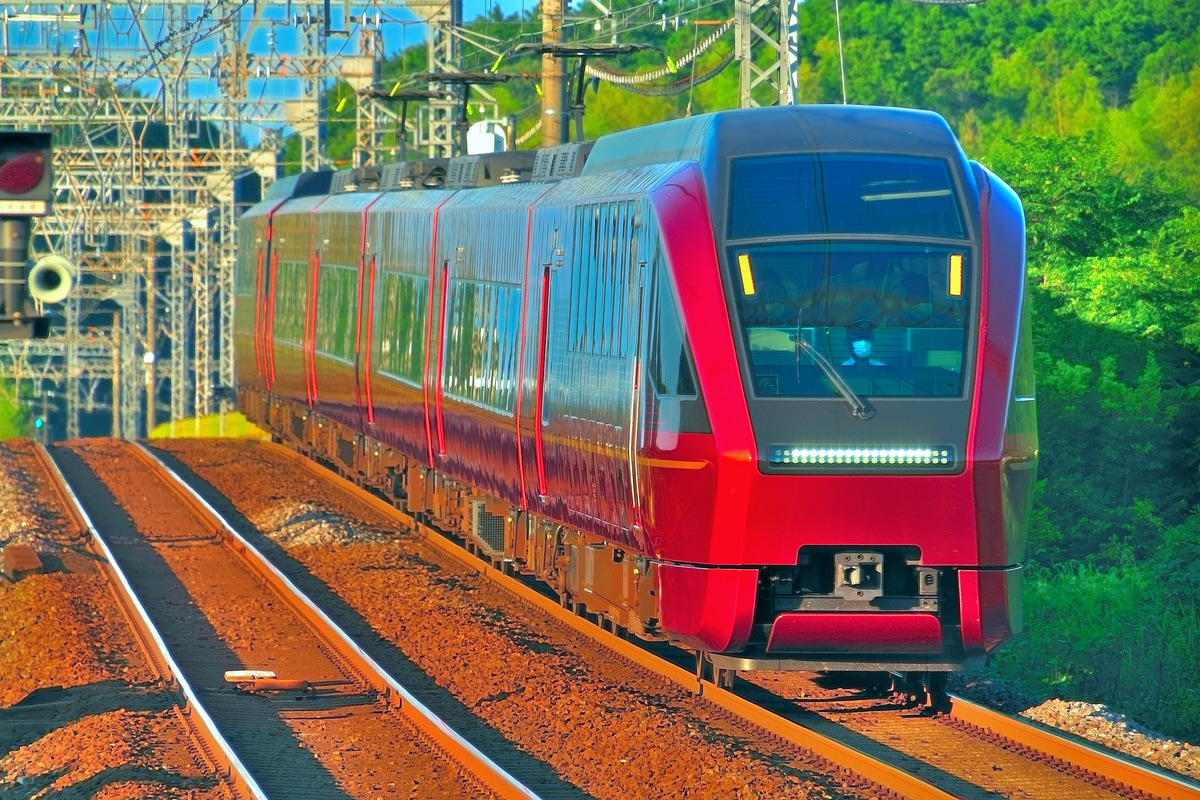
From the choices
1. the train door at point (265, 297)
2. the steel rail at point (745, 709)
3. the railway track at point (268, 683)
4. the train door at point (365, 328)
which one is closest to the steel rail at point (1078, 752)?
the steel rail at point (745, 709)

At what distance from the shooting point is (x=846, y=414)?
9805 millimetres

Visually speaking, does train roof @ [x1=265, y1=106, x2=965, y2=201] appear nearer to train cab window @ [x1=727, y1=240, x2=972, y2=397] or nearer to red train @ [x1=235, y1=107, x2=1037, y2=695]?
red train @ [x1=235, y1=107, x2=1037, y2=695]

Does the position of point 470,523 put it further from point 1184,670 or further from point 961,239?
point 961,239

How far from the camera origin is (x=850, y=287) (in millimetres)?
10031

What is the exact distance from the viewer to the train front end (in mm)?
9805

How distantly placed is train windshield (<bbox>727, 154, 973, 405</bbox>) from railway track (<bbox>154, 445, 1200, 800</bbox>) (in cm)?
187

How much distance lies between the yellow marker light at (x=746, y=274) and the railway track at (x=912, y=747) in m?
→ 2.34

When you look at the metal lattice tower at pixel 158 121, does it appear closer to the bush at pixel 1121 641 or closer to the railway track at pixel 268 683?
the railway track at pixel 268 683

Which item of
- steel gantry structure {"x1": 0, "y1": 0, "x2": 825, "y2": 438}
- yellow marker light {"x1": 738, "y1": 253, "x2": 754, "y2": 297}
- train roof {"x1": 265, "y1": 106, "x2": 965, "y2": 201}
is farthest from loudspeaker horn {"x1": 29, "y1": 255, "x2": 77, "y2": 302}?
steel gantry structure {"x1": 0, "y1": 0, "x2": 825, "y2": 438}

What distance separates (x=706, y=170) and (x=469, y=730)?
3486mm

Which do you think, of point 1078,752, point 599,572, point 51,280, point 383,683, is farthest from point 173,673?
point 1078,752

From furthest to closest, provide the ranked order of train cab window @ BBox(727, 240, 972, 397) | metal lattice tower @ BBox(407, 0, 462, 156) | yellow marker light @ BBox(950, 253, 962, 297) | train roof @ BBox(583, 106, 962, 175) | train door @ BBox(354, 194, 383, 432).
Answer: metal lattice tower @ BBox(407, 0, 462, 156) → train door @ BBox(354, 194, 383, 432) → train roof @ BBox(583, 106, 962, 175) → yellow marker light @ BBox(950, 253, 962, 297) → train cab window @ BBox(727, 240, 972, 397)

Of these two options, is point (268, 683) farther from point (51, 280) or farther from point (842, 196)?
point (842, 196)

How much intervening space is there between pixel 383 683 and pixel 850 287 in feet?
13.6
